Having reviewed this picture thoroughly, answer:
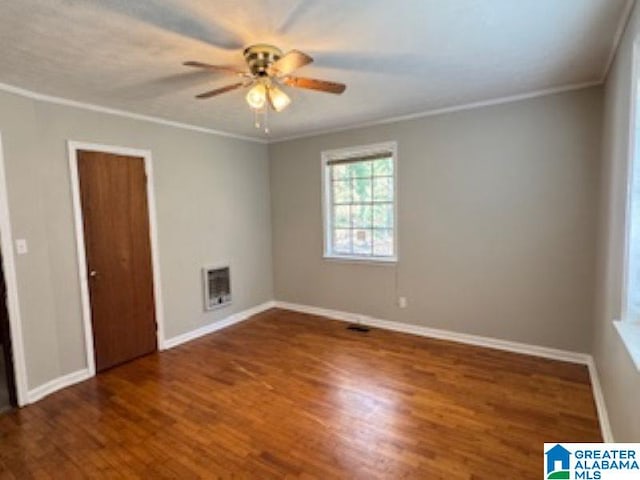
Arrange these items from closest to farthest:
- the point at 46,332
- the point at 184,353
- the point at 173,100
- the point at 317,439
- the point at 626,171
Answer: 1. the point at 626,171
2. the point at 317,439
3. the point at 46,332
4. the point at 173,100
5. the point at 184,353

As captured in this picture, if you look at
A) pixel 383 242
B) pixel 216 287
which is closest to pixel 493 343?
pixel 383 242

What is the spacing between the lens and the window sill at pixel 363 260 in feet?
13.5

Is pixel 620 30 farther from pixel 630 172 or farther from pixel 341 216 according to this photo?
pixel 341 216

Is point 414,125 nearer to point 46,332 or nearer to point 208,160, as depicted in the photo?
point 208,160

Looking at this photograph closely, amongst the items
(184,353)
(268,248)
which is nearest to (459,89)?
(268,248)

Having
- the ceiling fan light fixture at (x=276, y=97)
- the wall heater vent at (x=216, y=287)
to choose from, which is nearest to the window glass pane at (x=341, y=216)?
the wall heater vent at (x=216, y=287)

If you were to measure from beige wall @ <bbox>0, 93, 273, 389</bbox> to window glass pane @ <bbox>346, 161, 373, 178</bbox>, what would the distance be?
1296mm

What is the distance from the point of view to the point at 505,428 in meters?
2.27

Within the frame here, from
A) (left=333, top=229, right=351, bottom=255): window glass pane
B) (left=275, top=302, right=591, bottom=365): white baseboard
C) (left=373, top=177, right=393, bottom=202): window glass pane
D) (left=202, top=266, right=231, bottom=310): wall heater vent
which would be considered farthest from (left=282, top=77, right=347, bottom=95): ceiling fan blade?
(left=275, top=302, right=591, bottom=365): white baseboard

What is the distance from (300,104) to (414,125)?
132 cm

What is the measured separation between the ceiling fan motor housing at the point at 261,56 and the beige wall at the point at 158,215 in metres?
1.91

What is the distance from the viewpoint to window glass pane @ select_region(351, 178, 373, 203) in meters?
4.30

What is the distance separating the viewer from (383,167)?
4156mm

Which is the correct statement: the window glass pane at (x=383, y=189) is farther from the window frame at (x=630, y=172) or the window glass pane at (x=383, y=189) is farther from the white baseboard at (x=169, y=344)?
the window frame at (x=630, y=172)
